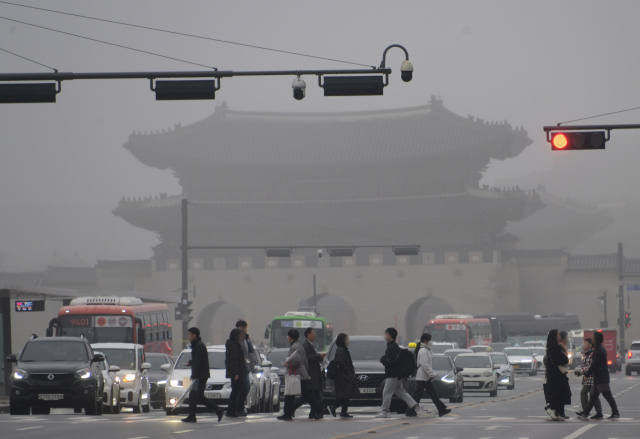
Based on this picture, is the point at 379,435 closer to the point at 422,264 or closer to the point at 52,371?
the point at 52,371

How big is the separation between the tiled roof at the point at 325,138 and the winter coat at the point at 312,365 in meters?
52.3

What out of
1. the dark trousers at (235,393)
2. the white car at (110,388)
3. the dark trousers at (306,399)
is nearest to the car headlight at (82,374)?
the white car at (110,388)

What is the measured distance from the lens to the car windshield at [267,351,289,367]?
2773cm

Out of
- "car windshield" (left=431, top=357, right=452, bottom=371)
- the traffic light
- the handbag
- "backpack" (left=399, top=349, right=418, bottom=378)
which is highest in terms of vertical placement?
the traffic light

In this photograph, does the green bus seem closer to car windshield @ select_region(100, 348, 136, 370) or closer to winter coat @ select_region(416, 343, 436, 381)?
car windshield @ select_region(100, 348, 136, 370)

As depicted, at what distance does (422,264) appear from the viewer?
72.2 metres

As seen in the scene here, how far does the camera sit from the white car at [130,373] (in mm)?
21688

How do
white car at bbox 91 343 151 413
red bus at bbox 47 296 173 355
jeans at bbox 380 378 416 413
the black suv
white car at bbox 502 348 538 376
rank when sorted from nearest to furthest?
jeans at bbox 380 378 416 413 < the black suv < white car at bbox 91 343 151 413 < red bus at bbox 47 296 173 355 < white car at bbox 502 348 538 376

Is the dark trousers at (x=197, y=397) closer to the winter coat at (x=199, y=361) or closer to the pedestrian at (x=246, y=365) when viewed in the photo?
the winter coat at (x=199, y=361)

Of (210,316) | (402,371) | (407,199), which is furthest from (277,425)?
(210,316)

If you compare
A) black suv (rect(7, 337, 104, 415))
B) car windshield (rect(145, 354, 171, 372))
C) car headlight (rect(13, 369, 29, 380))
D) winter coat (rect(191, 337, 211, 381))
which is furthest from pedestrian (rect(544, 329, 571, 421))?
car windshield (rect(145, 354, 171, 372))

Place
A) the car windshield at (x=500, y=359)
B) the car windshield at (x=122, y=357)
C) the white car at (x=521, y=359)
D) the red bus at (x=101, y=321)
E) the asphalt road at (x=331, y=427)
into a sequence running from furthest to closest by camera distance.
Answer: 1. the white car at (x=521, y=359)
2. the car windshield at (x=500, y=359)
3. the red bus at (x=101, y=321)
4. the car windshield at (x=122, y=357)
5. the asphalt road at (x=331, y=427)

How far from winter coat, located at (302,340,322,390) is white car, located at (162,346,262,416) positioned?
2.84 meters

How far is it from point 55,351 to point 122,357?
3.13m
